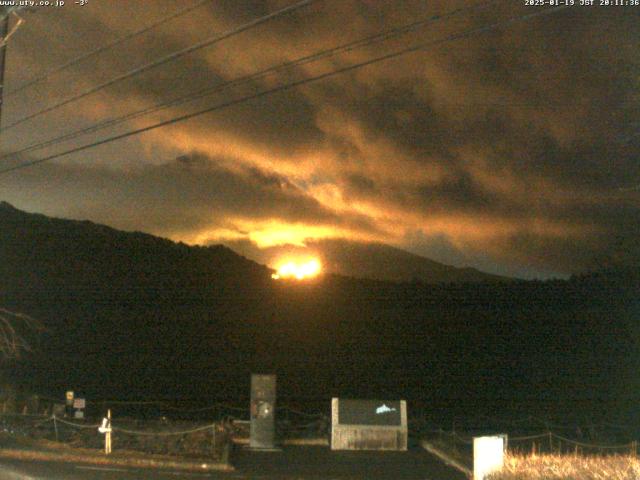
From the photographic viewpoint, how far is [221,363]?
8094 centimetres

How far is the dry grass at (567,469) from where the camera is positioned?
34.6 ft

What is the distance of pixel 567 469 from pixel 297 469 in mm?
11910

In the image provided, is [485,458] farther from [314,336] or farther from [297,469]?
[314,336]

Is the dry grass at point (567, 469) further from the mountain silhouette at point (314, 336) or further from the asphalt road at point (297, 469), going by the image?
the mountain silhouette at point (314, 336)

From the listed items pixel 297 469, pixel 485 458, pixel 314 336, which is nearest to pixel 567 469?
pixel 485 458

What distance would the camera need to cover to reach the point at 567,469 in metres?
11.3

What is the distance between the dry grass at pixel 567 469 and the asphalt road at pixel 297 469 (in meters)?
7.84

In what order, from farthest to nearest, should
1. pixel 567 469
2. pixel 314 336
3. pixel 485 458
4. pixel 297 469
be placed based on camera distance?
pixel 314 336 < pixel 297 469 < pixel 485 458 < pixel 567 469

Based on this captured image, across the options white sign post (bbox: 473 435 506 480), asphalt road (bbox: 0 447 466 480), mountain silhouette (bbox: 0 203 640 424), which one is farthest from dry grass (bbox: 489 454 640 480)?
mountain silhouette (bbox: 0 203 640 424)

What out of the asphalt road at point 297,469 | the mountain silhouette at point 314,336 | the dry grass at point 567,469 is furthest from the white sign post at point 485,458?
the mountain silhouette at point 314,336

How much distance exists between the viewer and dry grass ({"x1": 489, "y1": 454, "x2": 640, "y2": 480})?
1054cm

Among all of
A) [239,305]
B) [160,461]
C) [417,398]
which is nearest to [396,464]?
[160,461]

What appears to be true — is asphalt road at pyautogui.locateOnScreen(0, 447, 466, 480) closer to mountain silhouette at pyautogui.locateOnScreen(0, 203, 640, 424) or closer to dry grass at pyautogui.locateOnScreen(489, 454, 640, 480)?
dry grass at pyautogui.locateOnScreen(489, 454, 640, 480)

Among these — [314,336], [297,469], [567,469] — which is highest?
[314,336]
